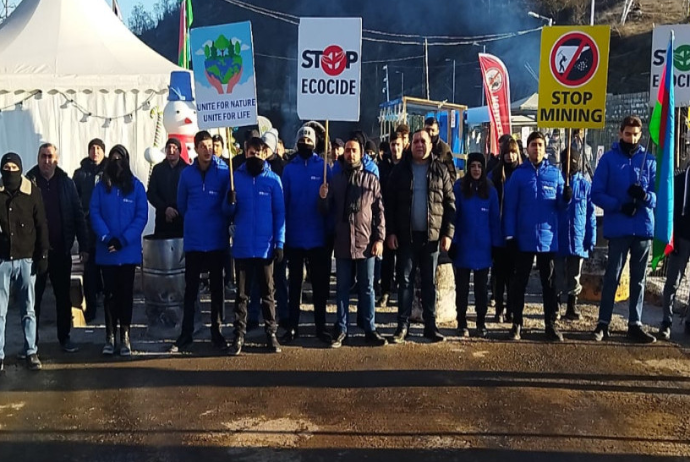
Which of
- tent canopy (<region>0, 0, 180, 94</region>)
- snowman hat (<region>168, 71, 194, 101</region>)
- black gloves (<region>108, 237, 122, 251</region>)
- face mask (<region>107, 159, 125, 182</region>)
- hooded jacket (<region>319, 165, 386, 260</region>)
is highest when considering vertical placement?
tent canopy (<region>0, 0, 180, 94</region>)

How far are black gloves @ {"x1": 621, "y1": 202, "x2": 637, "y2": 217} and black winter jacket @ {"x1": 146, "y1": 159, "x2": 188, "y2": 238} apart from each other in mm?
4960

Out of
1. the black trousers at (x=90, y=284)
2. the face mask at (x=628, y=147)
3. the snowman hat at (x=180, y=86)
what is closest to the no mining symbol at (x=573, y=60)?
the face mask at (x=628, y=147)

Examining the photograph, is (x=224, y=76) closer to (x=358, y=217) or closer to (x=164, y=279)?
(x=358, y=217)

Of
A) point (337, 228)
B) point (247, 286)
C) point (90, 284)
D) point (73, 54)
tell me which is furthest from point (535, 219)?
point (73, 54)

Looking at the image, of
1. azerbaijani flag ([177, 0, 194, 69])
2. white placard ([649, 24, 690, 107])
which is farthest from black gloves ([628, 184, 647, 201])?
azerbaijani flag ([177, 0, 194, 69])

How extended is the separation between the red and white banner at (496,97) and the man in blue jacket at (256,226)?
19.3 ft

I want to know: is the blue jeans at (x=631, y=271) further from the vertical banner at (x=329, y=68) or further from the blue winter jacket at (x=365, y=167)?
the vertical banner at (x=329, y=68)

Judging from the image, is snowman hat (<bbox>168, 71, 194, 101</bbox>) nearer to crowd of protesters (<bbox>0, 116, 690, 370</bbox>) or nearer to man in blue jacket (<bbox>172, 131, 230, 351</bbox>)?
crowd of protesters (<bbox>0, 116, 690, 370</bbox>)

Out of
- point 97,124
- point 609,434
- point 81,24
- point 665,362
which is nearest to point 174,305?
point 609,434

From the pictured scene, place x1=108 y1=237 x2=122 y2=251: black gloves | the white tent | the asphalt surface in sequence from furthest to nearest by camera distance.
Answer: the white tent
x1=108 y1=237 x2=122 y2=251: black gloves
the asphalt surface

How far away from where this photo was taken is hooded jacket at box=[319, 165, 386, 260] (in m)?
6.90

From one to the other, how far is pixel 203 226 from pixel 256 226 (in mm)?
542

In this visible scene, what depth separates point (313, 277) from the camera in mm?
7238

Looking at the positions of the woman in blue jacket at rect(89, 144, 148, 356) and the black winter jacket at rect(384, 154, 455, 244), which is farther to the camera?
the black winter jacket at rect(384, 154, 455, 244)
